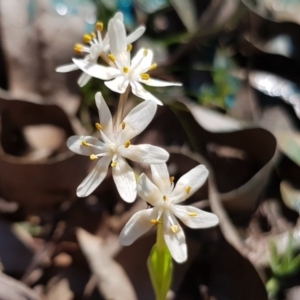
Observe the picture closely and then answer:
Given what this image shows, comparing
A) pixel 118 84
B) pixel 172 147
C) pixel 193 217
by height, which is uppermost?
pixel 118 84

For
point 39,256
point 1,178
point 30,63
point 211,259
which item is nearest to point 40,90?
point 30,63

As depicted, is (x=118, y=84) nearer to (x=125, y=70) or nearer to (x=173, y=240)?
(x=125, y=70)

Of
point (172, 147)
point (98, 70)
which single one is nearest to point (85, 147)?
point (98, 70)

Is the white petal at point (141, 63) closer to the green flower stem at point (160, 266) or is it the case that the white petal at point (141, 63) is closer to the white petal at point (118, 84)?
the white petal at point (118, 84)

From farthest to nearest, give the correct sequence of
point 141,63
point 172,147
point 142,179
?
point 172,147
point 141,63
point 142,179

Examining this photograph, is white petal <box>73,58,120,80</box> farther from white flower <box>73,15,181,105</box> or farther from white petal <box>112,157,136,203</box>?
white petal <box>112,157,136,203</box>

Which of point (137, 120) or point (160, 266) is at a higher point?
point (137, 120)

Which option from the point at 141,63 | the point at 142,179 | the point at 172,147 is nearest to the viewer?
the point at 142,179

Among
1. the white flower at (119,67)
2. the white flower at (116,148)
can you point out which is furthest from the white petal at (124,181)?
the white flower at (119,67)
